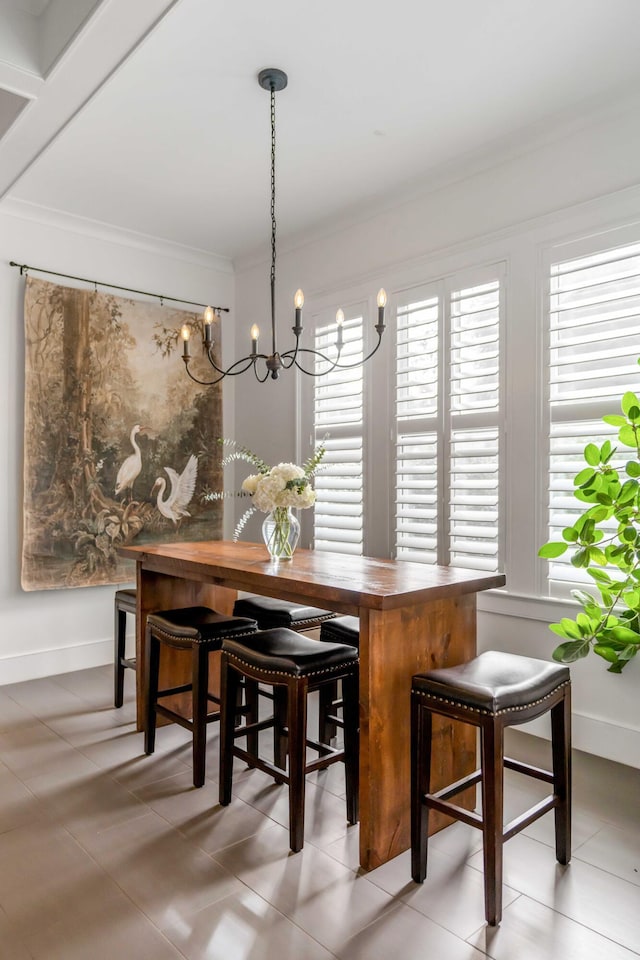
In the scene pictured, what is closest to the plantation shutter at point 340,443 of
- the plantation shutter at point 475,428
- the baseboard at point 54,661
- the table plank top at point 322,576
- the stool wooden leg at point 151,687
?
the plantation shutter at point 475,428

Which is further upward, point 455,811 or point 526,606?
point 526,606

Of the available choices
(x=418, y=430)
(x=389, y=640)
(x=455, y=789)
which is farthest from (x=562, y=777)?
(x=418, y=430)

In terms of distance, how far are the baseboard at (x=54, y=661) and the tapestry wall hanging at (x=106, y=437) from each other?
43 cm

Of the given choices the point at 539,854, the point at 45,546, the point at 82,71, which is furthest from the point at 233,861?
the point at 82,71

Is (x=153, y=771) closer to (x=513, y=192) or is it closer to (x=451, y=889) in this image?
(x=451, y=889)

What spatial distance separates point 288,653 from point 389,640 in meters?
0.39

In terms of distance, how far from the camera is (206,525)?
4.89 meters

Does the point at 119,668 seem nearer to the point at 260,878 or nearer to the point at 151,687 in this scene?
the point at 151,687

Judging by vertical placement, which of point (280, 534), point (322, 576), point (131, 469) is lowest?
point (322, 576)

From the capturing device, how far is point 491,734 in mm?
1833

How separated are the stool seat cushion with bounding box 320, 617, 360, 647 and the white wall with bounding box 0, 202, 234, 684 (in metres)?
2.08

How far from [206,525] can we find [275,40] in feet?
10.5

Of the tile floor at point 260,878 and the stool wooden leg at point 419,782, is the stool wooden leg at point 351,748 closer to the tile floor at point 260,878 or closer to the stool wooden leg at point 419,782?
the tile floor at point 260,878

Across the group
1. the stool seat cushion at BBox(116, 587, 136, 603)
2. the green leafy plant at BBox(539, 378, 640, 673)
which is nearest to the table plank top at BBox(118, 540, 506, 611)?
the stool seat cushion at BBox(116, 587, 136, 603)
